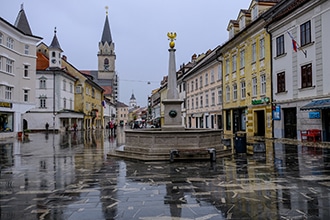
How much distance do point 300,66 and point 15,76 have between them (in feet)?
99.1

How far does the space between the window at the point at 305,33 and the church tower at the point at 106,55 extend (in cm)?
10226

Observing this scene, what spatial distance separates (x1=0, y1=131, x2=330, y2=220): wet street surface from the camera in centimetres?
547

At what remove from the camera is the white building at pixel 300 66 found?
768 inches

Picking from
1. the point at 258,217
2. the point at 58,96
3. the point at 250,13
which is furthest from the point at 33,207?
the point at 58,96

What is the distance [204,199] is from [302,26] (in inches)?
766

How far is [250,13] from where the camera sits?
3031 cm

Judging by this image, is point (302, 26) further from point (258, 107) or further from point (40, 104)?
point (40, 104)

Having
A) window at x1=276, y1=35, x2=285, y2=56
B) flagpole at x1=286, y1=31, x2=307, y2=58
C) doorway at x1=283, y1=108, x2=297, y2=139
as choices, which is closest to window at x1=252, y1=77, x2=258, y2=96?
window at x1=276, y1=35, x2=285, y2=56

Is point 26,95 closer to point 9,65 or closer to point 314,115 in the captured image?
point 9,65

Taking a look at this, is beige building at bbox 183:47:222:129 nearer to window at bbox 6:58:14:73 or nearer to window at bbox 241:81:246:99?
window at bbox 241:81:246:99

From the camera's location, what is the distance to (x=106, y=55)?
4653 inches

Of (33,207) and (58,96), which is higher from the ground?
(58,96)

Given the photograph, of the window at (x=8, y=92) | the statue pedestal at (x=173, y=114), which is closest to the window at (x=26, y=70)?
the window at (x=8, y=92)

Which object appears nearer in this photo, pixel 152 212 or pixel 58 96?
pixel 152 212
